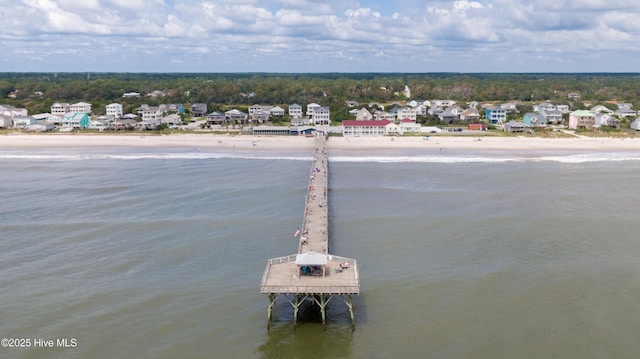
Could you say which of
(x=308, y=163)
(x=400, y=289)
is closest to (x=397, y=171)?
(x=308, y=163)

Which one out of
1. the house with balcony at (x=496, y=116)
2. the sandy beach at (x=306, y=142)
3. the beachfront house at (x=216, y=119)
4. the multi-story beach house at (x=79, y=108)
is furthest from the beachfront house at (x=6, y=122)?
the house with balcony at (x=496, y=116)

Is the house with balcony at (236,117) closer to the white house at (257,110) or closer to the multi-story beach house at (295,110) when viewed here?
the white house at (257,110)

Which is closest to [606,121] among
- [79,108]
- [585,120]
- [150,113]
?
[585,120]

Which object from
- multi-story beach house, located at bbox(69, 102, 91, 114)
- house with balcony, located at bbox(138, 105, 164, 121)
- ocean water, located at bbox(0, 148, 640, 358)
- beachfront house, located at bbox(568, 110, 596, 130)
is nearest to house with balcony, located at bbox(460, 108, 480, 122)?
beachfront house, located at bbox(568, 110, 596, 130)

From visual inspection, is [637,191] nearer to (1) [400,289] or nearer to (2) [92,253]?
(1) [400,289]

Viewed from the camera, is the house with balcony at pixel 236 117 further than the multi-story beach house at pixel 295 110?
No

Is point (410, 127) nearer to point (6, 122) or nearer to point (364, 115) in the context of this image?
point (364, 115)
